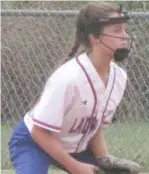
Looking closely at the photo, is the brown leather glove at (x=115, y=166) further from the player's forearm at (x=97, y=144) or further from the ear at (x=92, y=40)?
the ear at (x=92, y=40)

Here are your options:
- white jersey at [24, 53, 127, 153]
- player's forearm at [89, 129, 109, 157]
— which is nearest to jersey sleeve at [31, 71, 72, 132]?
white jersey at [24, 53, 127, 153]

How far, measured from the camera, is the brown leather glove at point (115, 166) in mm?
4988

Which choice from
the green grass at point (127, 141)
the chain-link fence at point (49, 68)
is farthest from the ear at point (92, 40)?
the green grass at point (127, 141)

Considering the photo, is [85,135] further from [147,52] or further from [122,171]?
[147,52]

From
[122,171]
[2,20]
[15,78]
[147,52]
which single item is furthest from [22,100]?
[122,171]

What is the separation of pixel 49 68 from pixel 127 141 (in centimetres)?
101

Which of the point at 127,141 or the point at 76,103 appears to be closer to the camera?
the point at 76,103

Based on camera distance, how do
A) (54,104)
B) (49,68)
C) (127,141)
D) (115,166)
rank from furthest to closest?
1. (49,68)
2. (127,141)
3. (115,166)
4. (54,104)

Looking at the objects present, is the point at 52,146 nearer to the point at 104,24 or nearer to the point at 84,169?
the point at 84,169

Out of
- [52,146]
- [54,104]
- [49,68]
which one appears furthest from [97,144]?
[49,68]

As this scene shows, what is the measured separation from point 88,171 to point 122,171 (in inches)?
16.6

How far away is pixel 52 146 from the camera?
15.1ft

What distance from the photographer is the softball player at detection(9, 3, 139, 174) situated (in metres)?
4.57

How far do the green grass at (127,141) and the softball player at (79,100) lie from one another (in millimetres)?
2131
